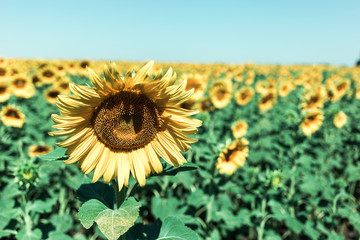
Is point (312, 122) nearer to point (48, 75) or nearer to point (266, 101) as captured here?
point (266, 101)

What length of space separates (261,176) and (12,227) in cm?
272

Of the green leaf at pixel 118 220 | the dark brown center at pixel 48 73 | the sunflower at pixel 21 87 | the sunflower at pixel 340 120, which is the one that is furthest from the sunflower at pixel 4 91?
the sunflower at pixel 340 120

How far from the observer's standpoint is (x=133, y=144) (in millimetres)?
1558

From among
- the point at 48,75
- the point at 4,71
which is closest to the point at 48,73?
the point at 48,75

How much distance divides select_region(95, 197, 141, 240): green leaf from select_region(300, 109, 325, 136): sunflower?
361 centimetres

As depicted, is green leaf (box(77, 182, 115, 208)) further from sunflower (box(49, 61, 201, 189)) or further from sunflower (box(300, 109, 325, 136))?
sunflower (box(300, 109, 325, 136))

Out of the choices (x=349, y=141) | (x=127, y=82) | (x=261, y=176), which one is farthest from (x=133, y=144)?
(x=349, y=141)

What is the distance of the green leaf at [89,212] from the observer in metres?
1.32

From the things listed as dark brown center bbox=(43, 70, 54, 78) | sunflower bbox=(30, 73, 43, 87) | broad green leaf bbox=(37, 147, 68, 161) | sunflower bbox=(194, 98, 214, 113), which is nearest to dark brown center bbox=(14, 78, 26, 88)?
sunflower bbox=(30, 73, 43, 87)

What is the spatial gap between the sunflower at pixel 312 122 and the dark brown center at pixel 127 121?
3.44m

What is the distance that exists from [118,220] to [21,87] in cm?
636

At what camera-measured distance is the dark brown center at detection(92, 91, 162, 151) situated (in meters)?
1.46

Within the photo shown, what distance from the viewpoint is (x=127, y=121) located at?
1573 mm

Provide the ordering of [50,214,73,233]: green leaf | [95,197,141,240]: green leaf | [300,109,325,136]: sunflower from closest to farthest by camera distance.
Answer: [95,197,141,240]: green leaf → [50,214,73,233]: green leaf → [300,109,325,136]: sunflower
